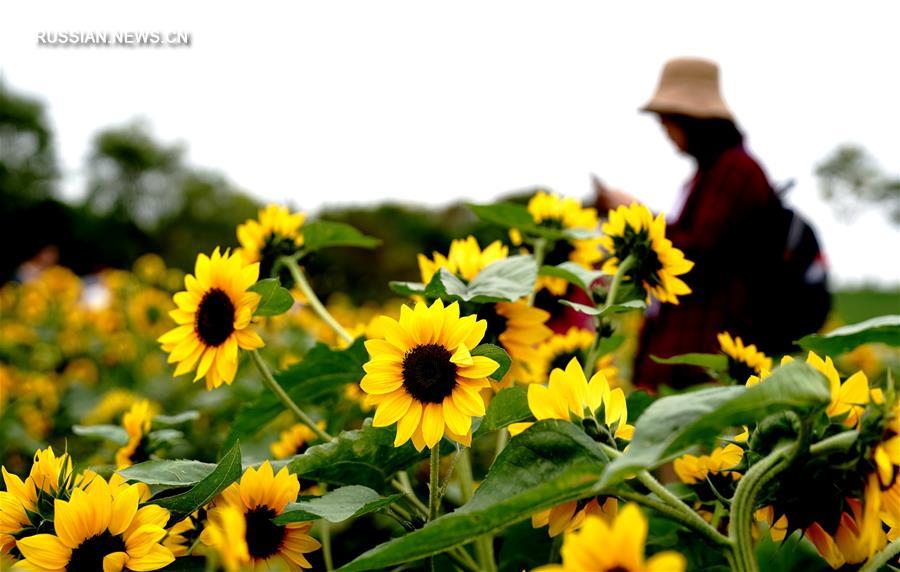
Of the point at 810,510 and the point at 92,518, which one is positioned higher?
the point at 810,510

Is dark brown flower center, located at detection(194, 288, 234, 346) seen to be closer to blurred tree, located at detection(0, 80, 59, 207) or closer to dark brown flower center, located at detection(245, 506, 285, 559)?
dark brown flower center, located at detection(245, 506, 285, 559)

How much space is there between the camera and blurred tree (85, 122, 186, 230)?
33.3 meters

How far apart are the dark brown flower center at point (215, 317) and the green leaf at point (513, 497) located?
37cm

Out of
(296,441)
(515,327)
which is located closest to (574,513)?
(515,327)

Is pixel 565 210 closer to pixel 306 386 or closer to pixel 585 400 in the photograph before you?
pixel 306 386

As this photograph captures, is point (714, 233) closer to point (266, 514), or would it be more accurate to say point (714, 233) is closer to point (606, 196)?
point (606, 196)

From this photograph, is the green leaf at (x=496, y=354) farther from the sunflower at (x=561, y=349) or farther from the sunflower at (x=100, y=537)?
the sunflower at (x=561, y=349)

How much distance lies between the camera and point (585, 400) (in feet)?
1.95

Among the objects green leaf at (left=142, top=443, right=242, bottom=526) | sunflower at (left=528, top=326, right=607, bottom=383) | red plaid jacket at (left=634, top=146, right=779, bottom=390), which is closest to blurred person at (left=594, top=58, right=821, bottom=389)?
red plaid jacket at (left=634, top=146, right=779, bottom=390)

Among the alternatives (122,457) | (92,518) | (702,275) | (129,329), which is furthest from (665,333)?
(129,329)

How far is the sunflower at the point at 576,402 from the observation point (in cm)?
59

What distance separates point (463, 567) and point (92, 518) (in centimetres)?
29

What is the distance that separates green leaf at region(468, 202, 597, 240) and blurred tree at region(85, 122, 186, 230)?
A: 111ft

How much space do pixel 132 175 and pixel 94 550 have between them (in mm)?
36499
